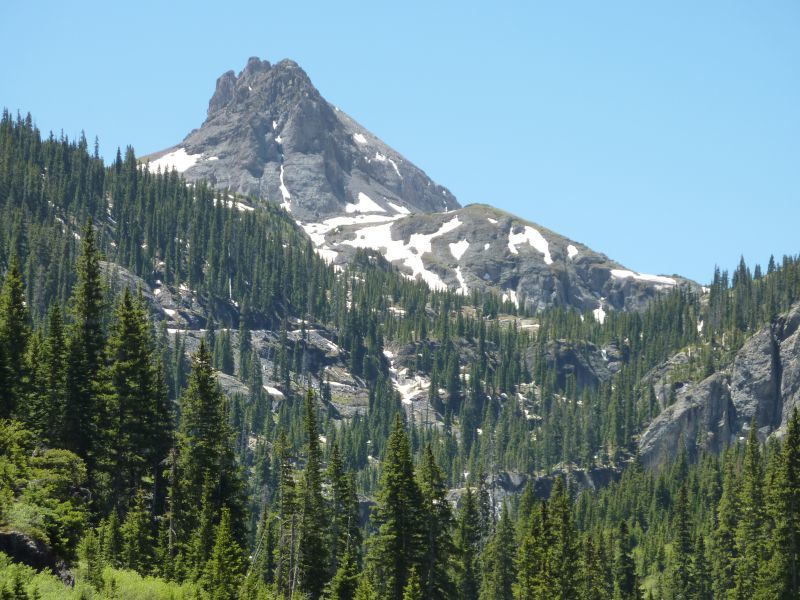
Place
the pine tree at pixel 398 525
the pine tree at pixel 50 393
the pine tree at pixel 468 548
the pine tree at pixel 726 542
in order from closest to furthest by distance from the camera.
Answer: the pine tree at pixel 50 393, the pine tree at pixel 398 525, the pine tree at pixel 468 548, the pine tree at pixel 726 542

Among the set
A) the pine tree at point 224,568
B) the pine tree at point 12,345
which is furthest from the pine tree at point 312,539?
the pine tree at point 12,345

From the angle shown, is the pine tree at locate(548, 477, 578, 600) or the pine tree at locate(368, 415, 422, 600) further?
the pine tree at locate(548, 477, 578, 600)

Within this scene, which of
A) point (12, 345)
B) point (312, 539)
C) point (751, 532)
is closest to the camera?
point (12, 345)

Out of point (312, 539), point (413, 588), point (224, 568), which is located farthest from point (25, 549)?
point (312, 539)

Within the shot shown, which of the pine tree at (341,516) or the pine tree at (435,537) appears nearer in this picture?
the pine tree at (435,537)

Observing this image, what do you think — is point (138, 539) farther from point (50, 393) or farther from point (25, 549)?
point (25, 549)

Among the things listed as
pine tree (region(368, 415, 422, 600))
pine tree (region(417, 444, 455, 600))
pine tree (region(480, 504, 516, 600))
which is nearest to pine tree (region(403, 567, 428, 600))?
pine tree (region(368, 415, 422, 600))

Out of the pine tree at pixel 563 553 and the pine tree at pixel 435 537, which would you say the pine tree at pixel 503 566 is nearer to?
the pine tree at pixel 563 553

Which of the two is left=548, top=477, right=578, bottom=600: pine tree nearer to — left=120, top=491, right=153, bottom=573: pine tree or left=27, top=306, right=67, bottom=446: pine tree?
left=120, top=491, right=153, bottom=573: pine tree

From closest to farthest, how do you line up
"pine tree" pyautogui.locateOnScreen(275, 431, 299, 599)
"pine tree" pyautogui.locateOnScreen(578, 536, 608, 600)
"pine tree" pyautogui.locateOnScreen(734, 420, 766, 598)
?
"pine tree" pyautogui.locateOnScreen(275, 431, 299, 599)
"pine tree" pyautogui.locateOnScreen(578, 536, 608, 600)
"pine tree" pyautogui.locateOnScreen(734, 420, 766, 598)

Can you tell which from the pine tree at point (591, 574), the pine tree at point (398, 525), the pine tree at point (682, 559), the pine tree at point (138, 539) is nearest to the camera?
the pine tree at point (138, 539)

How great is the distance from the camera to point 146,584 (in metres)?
44.6

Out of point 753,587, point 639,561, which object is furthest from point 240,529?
point 639,561

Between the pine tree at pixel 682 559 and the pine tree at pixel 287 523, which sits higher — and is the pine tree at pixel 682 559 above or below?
below
